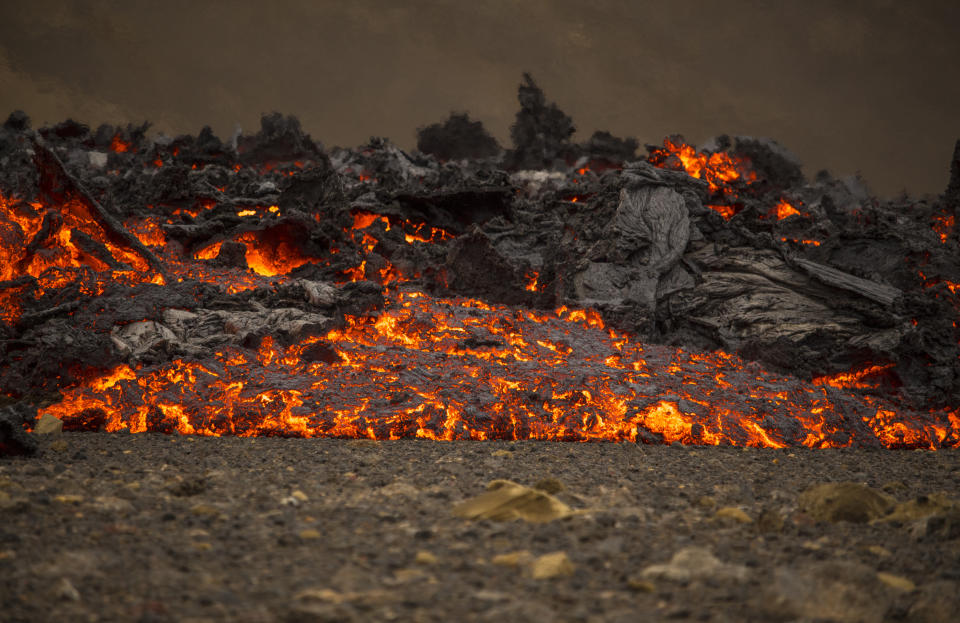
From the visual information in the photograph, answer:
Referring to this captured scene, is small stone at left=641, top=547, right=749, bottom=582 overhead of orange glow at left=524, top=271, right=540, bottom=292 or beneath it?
beneath

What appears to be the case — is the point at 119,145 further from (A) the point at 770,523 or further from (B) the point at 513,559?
(A) the point at 770,523

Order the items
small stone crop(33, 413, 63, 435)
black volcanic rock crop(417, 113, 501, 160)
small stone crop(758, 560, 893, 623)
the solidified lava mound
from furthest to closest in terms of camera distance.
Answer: black volcanic rock crop(417, 113, 501, 160) < the solidified lava mound < small stone crop(33, 413, 63, 435) < small stone crop(758, 560, 893, 623)

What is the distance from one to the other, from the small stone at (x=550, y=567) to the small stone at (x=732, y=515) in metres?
1.28

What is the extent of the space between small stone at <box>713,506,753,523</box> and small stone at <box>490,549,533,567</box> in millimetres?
1333

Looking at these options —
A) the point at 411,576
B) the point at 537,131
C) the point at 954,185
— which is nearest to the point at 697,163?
the point at 954,185

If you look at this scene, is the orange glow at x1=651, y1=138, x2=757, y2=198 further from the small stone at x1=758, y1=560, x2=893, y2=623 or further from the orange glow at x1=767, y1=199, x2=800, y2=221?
the small stone at x1=758, y1=560, x2=893, y2=623

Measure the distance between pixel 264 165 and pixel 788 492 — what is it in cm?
2107

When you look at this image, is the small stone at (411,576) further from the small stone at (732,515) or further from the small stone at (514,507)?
the small stone at (732,515)

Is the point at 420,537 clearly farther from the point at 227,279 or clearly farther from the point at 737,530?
the point at 227,279

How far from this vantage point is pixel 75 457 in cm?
450

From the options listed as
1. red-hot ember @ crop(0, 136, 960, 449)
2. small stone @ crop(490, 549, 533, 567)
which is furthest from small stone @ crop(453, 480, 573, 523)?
red-hot ember @ crop(0, 136, 960, 449)

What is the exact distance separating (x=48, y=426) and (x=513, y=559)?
17.8 feet

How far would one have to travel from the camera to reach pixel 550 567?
235 centimetres

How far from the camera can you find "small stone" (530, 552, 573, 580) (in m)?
2.32
